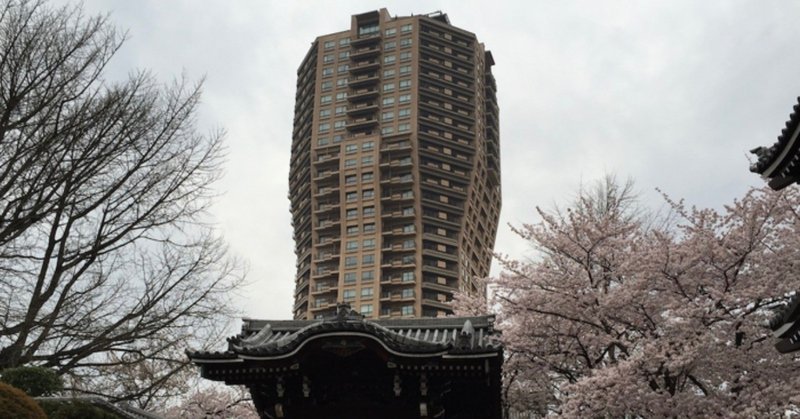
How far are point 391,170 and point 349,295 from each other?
16.8m

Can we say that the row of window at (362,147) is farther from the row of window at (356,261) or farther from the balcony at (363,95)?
the row of window at (356,261)

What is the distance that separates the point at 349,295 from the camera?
3071 inches

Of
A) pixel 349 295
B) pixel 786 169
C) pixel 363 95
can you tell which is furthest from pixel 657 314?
pixel 363 95

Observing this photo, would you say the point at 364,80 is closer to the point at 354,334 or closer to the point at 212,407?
the point at 212,407

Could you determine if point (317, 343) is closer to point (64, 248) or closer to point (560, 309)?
point (64, 248)

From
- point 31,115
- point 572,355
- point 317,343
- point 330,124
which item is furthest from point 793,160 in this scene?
point 330,124

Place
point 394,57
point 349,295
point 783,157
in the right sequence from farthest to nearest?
point 394,57 → point 349,295 → point 783,157

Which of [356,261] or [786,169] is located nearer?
[786,169]

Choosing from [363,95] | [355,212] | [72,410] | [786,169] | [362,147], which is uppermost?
[363,95]

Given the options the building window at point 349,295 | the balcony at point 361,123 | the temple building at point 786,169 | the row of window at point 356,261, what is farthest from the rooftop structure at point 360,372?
the balcony at point 361,123

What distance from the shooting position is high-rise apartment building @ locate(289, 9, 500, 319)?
79.2 meters

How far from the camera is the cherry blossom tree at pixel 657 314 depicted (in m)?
15.2

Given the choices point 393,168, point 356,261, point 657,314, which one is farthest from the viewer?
point 393,168

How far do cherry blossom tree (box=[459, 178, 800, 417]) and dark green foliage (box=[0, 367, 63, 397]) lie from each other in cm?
1154
